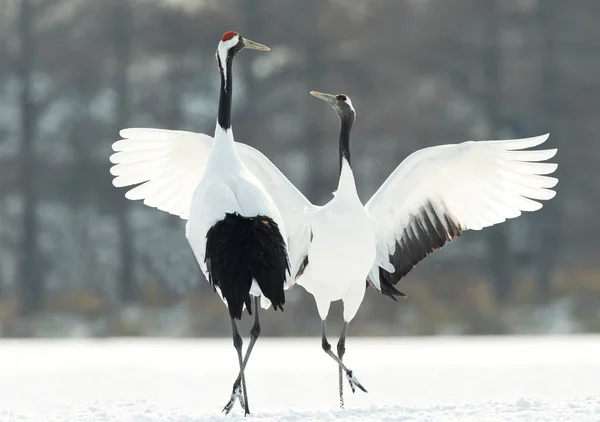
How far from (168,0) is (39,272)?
17.0 feet

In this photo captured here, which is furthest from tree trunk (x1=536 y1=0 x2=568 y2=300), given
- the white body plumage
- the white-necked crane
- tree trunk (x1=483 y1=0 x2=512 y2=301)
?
the white-necked crane

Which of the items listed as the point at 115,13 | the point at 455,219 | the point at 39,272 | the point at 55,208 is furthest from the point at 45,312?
the point at 455,219

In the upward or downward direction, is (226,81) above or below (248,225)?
above

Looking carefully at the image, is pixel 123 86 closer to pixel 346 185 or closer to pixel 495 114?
pixel 495 114

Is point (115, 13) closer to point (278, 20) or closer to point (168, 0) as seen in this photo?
point (168, 0)

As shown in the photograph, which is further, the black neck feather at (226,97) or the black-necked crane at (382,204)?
the black-necked crane at (382,204)

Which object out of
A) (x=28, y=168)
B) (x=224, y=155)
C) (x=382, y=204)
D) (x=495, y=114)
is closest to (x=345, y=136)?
(x=382, y=204)

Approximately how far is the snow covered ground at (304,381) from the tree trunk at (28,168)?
5986mm

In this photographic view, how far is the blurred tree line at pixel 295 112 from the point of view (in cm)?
2125

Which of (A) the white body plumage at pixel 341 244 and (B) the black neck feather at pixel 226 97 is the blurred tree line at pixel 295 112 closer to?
(A) the white body plumage at pixel 341 244

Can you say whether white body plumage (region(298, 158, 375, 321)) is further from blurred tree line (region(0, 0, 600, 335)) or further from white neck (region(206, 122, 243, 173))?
blurred tree line (region(0, 0, 600, 335))

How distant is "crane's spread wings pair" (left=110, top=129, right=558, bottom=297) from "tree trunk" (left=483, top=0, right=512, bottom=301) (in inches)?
494

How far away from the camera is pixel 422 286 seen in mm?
20062

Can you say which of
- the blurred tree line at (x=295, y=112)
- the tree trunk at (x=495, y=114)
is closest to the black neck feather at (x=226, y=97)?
the blurred tree line at (x=295, y=112)
